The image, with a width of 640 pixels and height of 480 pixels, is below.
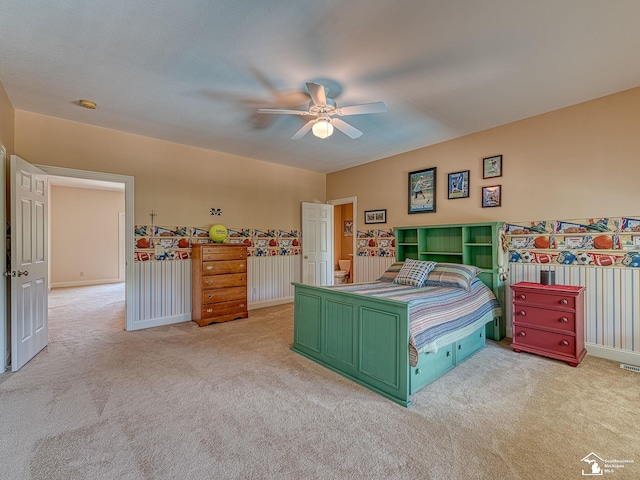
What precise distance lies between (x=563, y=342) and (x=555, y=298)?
44cm

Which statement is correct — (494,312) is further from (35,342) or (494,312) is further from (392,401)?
(35,342)

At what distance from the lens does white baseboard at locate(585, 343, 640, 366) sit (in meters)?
2.93

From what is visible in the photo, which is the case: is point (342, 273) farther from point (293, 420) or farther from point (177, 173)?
point (293, 420)

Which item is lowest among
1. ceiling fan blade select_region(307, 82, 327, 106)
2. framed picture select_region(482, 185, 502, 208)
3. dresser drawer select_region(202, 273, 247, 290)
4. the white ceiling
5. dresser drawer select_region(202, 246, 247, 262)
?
dresser drawer select_region(202, 273, 247, 290)

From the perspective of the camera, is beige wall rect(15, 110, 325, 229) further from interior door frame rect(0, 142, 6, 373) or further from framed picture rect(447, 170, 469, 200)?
framed picture rect(447, 170, 469, 200)

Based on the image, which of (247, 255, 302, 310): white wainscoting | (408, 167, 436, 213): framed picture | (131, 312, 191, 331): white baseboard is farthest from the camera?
(247, 255, 302, 310): white wainscoting

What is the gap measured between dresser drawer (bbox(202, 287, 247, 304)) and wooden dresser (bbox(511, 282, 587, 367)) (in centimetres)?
374

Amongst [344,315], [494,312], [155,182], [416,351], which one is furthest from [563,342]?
[155,182]

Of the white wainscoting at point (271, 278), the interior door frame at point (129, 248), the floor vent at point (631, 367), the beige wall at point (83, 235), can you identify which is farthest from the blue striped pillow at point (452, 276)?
the beige wall at point (83, 235)

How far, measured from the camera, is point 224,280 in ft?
14.8

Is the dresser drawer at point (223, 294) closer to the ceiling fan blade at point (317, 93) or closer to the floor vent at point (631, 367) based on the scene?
the ceiling fan blade at point (317, 93)

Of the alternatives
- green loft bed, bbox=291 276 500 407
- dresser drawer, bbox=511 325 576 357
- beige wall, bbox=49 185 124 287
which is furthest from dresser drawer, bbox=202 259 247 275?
beige wall, bbox=49 185 124 287

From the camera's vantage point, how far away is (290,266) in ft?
19.4

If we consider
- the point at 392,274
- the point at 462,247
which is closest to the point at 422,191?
the point at 462,247
